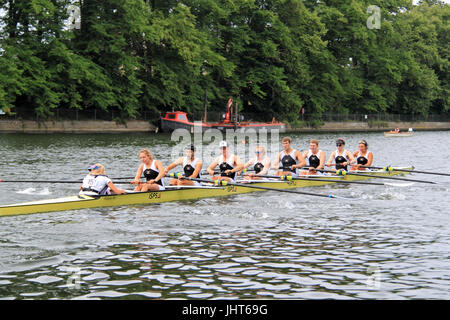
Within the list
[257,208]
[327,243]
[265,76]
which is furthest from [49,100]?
[327,243]

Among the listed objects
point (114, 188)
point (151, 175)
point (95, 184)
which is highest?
point (151, 175)

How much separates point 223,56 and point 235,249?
59.9 meters

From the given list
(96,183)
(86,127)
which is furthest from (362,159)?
(86,127)

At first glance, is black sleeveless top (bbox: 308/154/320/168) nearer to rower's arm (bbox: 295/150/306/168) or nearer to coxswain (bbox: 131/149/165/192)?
rower's arm (bbox: 295/150/306/168)

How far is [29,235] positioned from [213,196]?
25.1 ft

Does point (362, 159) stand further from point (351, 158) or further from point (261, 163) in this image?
point (261, 163)

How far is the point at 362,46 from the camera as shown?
86188mm

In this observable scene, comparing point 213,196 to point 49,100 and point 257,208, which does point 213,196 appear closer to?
point 257,208

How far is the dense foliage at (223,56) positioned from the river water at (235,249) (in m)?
33.7

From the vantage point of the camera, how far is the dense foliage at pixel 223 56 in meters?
53.2

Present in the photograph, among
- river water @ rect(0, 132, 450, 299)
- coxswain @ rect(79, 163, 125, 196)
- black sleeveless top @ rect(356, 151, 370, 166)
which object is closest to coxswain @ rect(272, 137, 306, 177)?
river water @ rect(0, 132, 450, 299)

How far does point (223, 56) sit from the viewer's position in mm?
71562

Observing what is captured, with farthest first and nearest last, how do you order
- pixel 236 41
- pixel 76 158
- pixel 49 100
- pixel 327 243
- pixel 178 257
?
pixel 236 41, pixel 49 100, pixel 76 158, pixel 327 243, pixel 178 257
